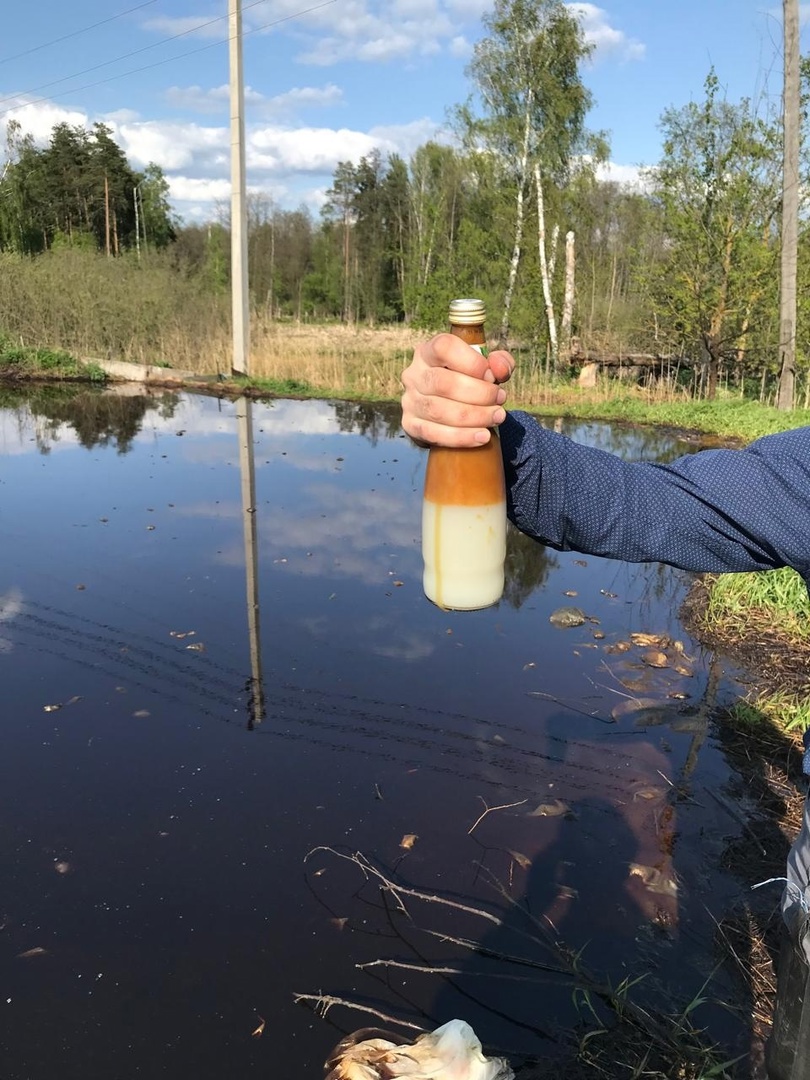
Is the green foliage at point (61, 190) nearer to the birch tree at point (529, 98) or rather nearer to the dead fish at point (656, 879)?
the birch tree at point (529, 98)

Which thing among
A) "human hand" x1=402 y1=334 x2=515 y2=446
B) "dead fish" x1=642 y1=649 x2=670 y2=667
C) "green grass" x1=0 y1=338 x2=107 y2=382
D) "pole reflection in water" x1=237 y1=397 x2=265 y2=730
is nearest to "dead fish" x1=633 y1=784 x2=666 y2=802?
"dead fish" x1=642 y1=649 x2=670 y2=667

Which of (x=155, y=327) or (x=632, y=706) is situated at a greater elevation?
(x=155, y=327)

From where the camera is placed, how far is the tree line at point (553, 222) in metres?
15.2

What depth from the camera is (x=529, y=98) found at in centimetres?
1916

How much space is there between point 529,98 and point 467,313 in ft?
68.4

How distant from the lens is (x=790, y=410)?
13344mm

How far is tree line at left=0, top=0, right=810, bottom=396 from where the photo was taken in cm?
1517

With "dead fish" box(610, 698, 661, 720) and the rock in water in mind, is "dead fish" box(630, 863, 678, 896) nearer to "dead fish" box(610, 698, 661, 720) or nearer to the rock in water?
the rock in water

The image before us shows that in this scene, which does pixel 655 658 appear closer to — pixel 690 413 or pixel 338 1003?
pixel 338 1003

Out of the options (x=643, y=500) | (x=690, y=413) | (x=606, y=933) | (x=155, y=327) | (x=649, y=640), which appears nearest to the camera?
(x=643, y=500)

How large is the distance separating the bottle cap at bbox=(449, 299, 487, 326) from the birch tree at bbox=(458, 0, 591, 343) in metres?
19.8

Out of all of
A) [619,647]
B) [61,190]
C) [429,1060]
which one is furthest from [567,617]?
[61,190]

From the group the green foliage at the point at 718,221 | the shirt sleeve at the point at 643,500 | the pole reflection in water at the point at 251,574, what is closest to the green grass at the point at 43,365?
A: the pole reflection in water at the point at 251,574

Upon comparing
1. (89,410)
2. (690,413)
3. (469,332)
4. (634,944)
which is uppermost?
(469,332)
